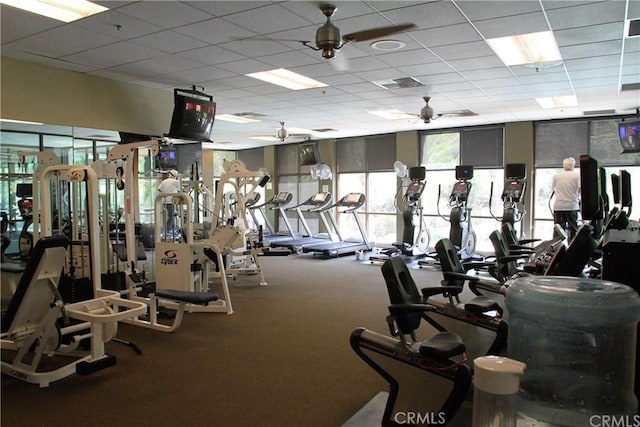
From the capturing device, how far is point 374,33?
4.43 metres

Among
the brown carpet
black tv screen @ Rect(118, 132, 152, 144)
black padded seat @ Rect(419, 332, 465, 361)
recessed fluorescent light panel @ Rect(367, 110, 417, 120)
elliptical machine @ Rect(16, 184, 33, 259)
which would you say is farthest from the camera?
recessed fluorescent light panel @ Rect(367, 110, 417, 120)

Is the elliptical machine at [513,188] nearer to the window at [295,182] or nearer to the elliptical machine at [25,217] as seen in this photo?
the window at [295,182]

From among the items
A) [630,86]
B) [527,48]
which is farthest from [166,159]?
[630,86]

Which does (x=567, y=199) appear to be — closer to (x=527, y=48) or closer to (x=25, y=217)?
(x=527, y=48)

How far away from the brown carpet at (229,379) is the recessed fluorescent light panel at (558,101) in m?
4.65

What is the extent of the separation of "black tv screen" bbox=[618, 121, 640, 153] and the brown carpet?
5.56m

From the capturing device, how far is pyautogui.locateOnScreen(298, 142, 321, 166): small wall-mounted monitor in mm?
11672

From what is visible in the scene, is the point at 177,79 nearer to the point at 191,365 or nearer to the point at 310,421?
the point at 191,365

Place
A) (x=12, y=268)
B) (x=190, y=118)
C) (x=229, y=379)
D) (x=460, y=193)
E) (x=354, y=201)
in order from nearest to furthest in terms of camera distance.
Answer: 1. (x=229, y=379)
2. (x=12, y=268)
3. (x=190, y=118)
4. (x=460, y=193)
5. (x=354, y=201)

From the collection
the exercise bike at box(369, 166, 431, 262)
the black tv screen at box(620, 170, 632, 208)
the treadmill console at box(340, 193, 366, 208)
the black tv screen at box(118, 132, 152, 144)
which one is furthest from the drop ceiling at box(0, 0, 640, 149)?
the treadmill console at box(340, 193, 366, 208)

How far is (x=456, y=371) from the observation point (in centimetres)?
241

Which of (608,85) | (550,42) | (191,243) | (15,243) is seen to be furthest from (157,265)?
(608,85)

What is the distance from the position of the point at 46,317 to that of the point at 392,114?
23.6ft

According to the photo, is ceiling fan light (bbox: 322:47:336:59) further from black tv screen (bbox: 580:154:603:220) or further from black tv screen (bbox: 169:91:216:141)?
black tv screen (bbox: 169:91:216:141)
